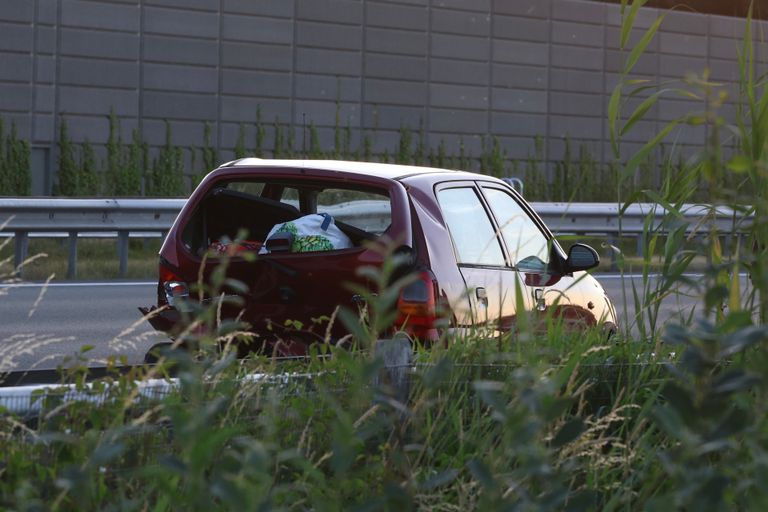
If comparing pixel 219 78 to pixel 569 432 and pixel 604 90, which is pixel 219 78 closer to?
pixel 604 90

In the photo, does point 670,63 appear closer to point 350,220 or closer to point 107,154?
point 107,154

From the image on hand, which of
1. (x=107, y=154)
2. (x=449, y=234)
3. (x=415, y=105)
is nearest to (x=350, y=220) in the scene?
(x=449, y=234)

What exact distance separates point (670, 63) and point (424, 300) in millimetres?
31017

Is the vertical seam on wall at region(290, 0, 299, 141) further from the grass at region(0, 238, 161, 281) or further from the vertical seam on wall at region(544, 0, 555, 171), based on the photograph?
the grass at region(0, 238, 161, 281)

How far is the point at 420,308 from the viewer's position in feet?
18.2

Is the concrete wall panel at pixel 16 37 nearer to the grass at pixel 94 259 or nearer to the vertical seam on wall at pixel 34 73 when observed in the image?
the vertical seam on wall at pixel 34 73

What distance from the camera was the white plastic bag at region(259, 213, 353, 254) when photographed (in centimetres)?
586

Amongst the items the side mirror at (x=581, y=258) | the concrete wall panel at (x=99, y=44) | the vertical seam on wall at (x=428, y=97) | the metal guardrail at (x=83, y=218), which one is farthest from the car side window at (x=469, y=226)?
the vertical seam on wall at (x=428, y=97)

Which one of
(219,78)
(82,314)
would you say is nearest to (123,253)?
(82,314)

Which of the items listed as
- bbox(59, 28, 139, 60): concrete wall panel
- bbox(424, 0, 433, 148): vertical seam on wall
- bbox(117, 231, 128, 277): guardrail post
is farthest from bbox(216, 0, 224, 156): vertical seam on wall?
bbox(117, 231, 128, 277): guardrail post

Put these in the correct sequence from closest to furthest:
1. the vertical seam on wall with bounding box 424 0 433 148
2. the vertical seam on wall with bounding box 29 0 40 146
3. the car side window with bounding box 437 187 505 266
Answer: the car side window with bounding box 437 187 505 266 → the vertical seam on wall with bounding box 29 0 40 146 → the vertical seam on wall with bounding box 424 0 433 148

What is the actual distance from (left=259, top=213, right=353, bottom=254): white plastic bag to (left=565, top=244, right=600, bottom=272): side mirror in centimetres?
122

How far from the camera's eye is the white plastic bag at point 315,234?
5855 millimetres

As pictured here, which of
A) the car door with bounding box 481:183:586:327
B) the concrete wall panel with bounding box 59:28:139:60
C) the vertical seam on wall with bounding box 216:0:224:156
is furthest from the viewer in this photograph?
the vertical seam on wall with bounding box 216:0:224:156
